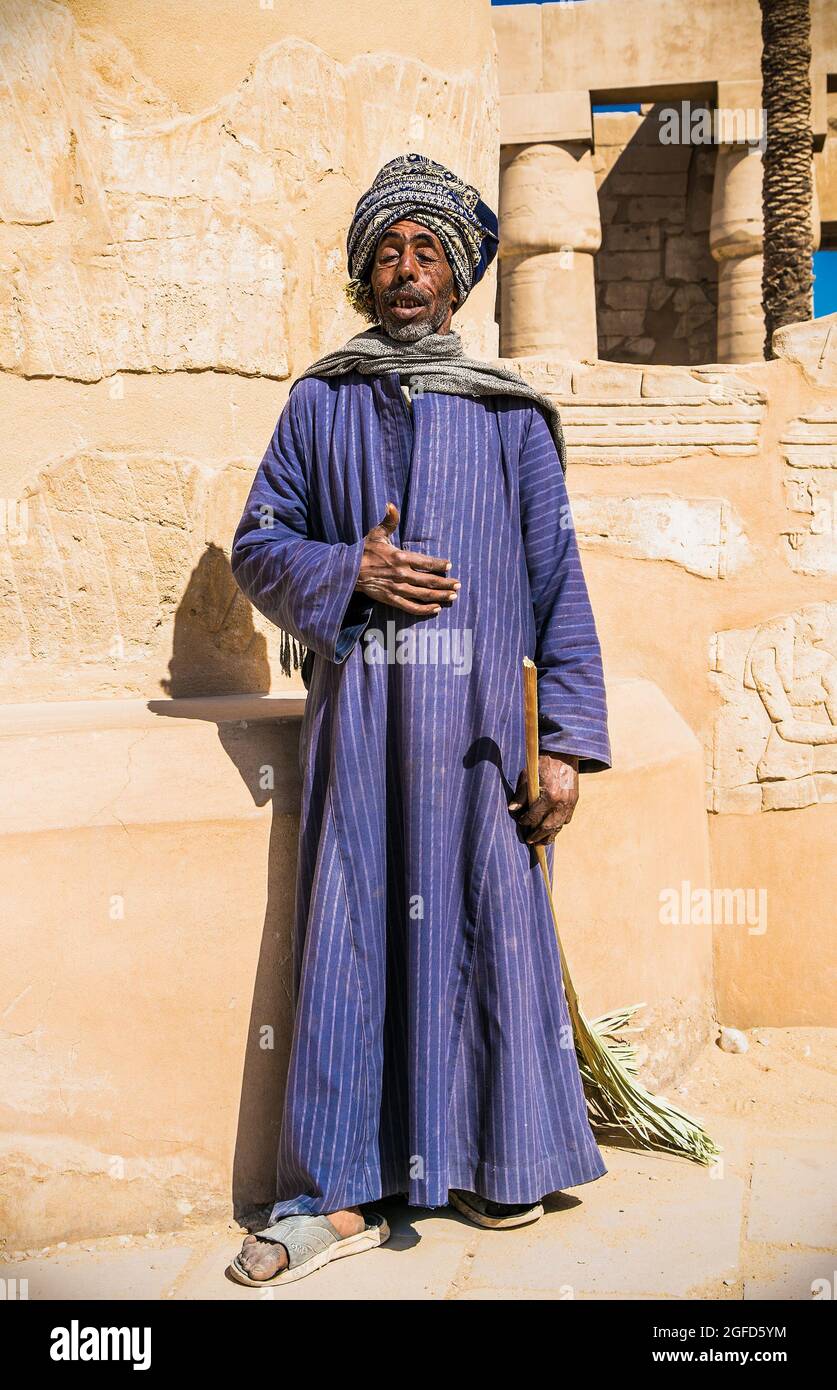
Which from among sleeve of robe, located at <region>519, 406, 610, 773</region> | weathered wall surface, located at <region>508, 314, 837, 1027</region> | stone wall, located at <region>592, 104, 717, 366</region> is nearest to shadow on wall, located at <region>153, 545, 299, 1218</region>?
sleeve of robe, located at <region>519, 406, 610, 773</region>

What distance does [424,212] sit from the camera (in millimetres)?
2514

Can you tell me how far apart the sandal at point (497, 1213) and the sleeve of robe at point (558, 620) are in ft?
2.74

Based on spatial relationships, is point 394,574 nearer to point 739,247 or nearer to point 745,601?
point 745,601

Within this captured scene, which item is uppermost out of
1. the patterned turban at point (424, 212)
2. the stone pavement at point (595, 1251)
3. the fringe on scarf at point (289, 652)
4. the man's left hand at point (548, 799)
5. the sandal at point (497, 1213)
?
the patterned turban at point (424, 212)

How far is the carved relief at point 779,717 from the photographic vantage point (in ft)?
11.7

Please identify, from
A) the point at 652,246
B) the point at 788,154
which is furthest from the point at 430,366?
the point at 652,246

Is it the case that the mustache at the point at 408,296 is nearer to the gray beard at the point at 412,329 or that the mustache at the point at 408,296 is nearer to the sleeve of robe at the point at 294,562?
the gray beard at the point at 412,329

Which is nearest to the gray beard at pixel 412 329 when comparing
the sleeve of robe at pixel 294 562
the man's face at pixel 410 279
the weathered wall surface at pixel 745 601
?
the man's face at pixel 410 279

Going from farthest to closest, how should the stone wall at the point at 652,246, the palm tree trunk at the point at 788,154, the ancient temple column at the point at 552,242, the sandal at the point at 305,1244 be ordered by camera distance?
the stone wall at the point at 652,246 → the ancient temple column at the point at 552,242 → the palm tree trunk at the point at 788,154 → the sandal at the point at 305,1244

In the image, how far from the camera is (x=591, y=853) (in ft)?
9.47

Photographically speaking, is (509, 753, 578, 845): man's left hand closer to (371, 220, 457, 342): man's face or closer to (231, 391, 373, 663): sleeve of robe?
(231, 391, 373, 663): sleeve of robe

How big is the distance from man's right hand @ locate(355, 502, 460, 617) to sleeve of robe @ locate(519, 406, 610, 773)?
271mm

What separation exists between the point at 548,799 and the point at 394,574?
513 mm
